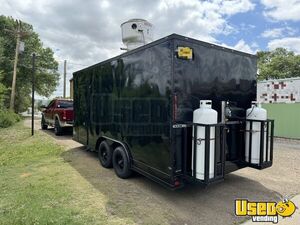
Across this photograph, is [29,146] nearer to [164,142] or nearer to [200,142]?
[164,142]

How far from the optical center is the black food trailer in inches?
155

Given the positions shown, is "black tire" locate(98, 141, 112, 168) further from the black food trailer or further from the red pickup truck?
the red pickup truck

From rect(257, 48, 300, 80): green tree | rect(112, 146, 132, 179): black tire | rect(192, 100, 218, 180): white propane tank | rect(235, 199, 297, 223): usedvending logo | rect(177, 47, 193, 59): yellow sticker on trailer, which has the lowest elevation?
rect(235, 199, 297, 223): usedvending logo

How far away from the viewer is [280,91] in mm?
12734

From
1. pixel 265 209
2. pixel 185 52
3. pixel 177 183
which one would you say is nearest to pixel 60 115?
pixel 177 183

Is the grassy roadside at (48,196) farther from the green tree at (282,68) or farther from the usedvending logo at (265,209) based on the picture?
the green tree at (282,68)

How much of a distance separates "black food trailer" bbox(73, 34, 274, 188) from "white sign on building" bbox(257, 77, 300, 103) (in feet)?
27.0

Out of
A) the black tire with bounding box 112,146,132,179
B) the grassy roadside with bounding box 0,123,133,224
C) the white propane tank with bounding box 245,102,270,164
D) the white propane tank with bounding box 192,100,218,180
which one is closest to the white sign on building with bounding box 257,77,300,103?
the white propane tank with bounding box 245,102,270,164

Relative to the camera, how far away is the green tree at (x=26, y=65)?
27.2 m

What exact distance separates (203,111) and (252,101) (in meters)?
1.88

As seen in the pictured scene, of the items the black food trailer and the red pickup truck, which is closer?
the black food trailer

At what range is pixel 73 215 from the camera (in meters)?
3.79

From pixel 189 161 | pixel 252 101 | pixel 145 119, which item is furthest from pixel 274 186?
pixel 145 119

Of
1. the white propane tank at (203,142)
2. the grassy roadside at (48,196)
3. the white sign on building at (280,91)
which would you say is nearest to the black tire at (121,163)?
the grassy roadside at (48,196)
